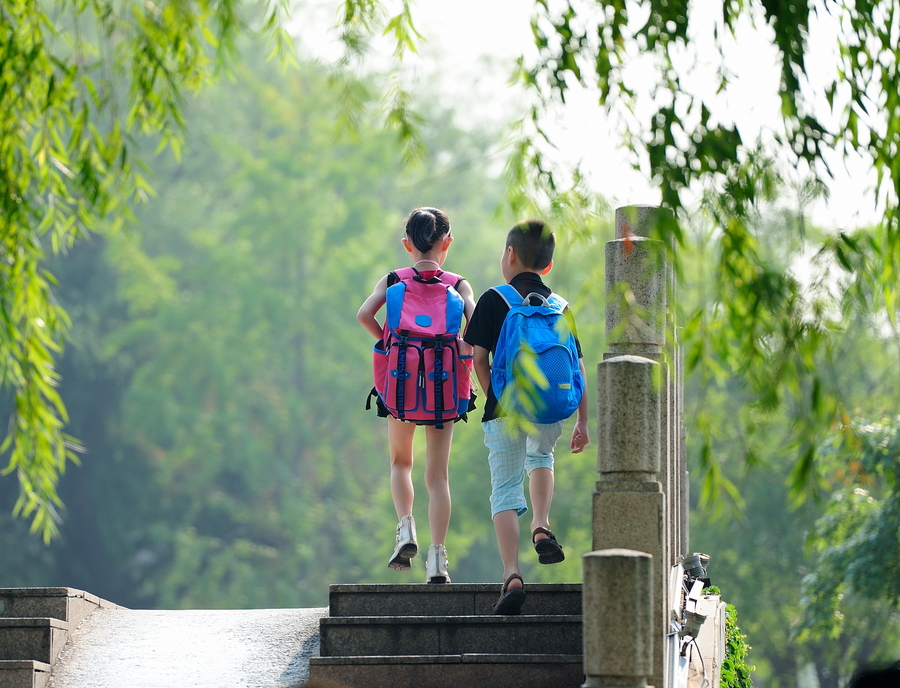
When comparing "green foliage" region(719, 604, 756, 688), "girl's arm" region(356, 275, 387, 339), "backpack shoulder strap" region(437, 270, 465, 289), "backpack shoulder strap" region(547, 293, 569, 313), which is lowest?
"green foliage" region(719, 604, 756, 688)

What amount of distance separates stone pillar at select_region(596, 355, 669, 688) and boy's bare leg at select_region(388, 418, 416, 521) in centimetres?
164

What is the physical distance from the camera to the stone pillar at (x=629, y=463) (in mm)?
4359

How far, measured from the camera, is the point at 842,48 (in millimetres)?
3869

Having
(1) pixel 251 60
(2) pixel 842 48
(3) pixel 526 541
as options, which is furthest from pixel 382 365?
(1) pixel 251 60

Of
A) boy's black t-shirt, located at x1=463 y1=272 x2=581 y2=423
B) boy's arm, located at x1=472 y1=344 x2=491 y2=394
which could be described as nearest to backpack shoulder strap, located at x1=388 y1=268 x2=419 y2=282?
boy's black t-shirt, located at x1=463 y1=272 x2=581 y2=423

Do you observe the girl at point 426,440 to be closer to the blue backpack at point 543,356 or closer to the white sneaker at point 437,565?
the white sneaker at point 437,565

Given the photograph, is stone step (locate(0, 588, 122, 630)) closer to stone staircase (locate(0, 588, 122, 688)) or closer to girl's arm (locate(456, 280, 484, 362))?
stone staircase (locate(0, 588, 122, 688))

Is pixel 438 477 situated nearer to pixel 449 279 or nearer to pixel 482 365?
pixel 482 365

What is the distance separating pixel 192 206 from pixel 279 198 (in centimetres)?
257

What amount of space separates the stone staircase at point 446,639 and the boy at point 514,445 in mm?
166

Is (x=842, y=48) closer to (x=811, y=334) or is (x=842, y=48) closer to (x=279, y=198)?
(x=811, y=334)

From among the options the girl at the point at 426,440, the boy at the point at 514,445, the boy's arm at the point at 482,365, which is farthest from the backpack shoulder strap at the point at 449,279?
the boy's arm at the point at 482,365

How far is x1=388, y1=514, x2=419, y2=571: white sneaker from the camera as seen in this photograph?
18.9 feet

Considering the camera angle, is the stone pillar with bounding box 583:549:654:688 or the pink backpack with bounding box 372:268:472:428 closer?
the stone pillar with bounding box 583:549:654:688
